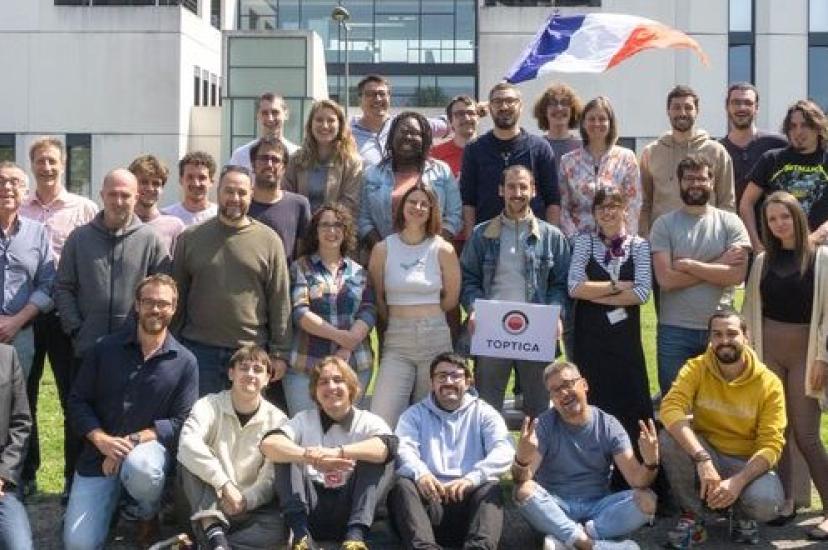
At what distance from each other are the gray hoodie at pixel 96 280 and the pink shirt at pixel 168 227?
0.55m

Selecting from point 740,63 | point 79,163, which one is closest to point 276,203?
point 740,63

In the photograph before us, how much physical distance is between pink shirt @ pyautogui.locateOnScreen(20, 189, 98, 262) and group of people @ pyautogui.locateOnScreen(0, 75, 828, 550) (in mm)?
22

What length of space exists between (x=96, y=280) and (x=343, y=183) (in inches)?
83.4

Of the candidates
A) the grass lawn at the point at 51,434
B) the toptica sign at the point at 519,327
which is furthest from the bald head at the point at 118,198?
the toptica sign at the point at 519,327

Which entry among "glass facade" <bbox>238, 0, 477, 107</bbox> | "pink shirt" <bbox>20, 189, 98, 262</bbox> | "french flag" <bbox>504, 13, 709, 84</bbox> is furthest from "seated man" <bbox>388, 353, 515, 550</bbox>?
"glass facade" <bbox>238, 0, 477, 107</bbox>

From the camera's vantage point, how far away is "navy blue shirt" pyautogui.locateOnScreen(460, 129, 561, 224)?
9.09 m

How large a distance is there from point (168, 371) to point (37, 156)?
222 cm

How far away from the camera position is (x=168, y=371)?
305 inches

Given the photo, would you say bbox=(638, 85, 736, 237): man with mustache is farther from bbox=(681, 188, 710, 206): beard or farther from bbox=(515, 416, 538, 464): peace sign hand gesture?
bbox=(515, 416, 538, 464): peace sign hand gesture

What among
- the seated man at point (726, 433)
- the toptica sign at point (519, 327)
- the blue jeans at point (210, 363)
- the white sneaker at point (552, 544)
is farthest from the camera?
the toptica sign at point (519, 327)

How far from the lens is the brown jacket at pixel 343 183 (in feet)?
30.0

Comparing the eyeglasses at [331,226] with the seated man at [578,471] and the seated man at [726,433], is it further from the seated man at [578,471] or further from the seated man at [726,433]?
the seated man at [726,433]

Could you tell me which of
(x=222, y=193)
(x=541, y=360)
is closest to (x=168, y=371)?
(x=222, y=193)

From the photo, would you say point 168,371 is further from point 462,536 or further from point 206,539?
point 462,536
